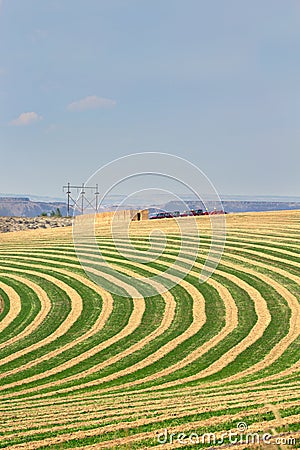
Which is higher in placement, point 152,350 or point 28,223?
point 28,223

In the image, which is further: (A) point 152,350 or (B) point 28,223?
(B) point 28,223

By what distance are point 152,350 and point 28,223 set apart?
3338 cm

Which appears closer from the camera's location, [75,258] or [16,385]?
[16,385]

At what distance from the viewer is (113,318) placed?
48.9 ft

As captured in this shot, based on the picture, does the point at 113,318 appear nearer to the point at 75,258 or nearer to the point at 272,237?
the point at 75,258

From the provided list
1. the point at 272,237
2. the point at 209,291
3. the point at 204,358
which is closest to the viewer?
the point at 204,358

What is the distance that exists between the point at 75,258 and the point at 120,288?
18.8 ft

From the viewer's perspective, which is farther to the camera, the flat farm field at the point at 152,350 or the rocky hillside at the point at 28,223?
the rocky hillside at the point at 28,223

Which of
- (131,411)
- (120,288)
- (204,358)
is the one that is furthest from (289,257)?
(131,411)

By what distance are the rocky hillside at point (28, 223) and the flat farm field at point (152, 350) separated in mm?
17505

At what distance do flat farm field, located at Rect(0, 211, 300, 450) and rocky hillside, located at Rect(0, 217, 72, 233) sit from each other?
17505mm

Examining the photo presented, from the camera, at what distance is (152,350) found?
486 inches

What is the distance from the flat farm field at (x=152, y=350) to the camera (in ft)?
20.4

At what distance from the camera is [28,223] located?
145 feet
